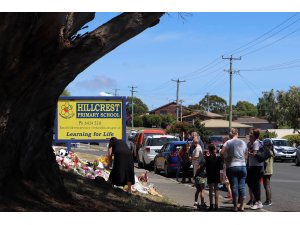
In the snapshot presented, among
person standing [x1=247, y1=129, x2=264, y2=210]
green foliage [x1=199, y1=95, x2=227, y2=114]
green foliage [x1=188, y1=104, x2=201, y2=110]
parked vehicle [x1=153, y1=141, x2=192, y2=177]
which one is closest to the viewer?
person standing [x1=247, y1=129, x2=264, y2=210]

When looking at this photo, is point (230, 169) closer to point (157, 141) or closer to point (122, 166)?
point (122, 166)

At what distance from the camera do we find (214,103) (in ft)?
450

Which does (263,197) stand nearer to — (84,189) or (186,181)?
(186,181)

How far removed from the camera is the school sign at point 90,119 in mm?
20688

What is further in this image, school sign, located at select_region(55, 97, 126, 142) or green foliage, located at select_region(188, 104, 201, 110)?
green foliage, located at select_region(188, 104, 201, 110)

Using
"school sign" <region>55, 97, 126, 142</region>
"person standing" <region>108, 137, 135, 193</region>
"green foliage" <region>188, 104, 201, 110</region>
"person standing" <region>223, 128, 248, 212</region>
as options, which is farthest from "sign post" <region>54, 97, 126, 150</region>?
"green foliage" <region>188, 104, 201, 110</region>

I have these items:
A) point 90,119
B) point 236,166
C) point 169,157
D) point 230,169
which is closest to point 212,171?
point 230,169

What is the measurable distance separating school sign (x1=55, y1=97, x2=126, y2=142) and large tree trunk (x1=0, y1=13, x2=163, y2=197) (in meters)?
11.9

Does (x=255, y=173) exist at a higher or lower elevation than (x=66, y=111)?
lower

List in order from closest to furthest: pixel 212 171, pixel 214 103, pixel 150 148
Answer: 1. pixel 212 171
2. pixel 150 148
3. pixel 214 103

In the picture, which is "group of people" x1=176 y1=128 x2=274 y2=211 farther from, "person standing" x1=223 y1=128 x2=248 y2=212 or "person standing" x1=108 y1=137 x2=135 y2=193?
"person standing" x1=108 y1=137 x2=135 y2=193

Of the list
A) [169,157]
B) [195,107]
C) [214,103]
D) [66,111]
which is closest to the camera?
[169,157]

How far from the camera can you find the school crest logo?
817 inches

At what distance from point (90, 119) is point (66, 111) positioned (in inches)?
39.3
